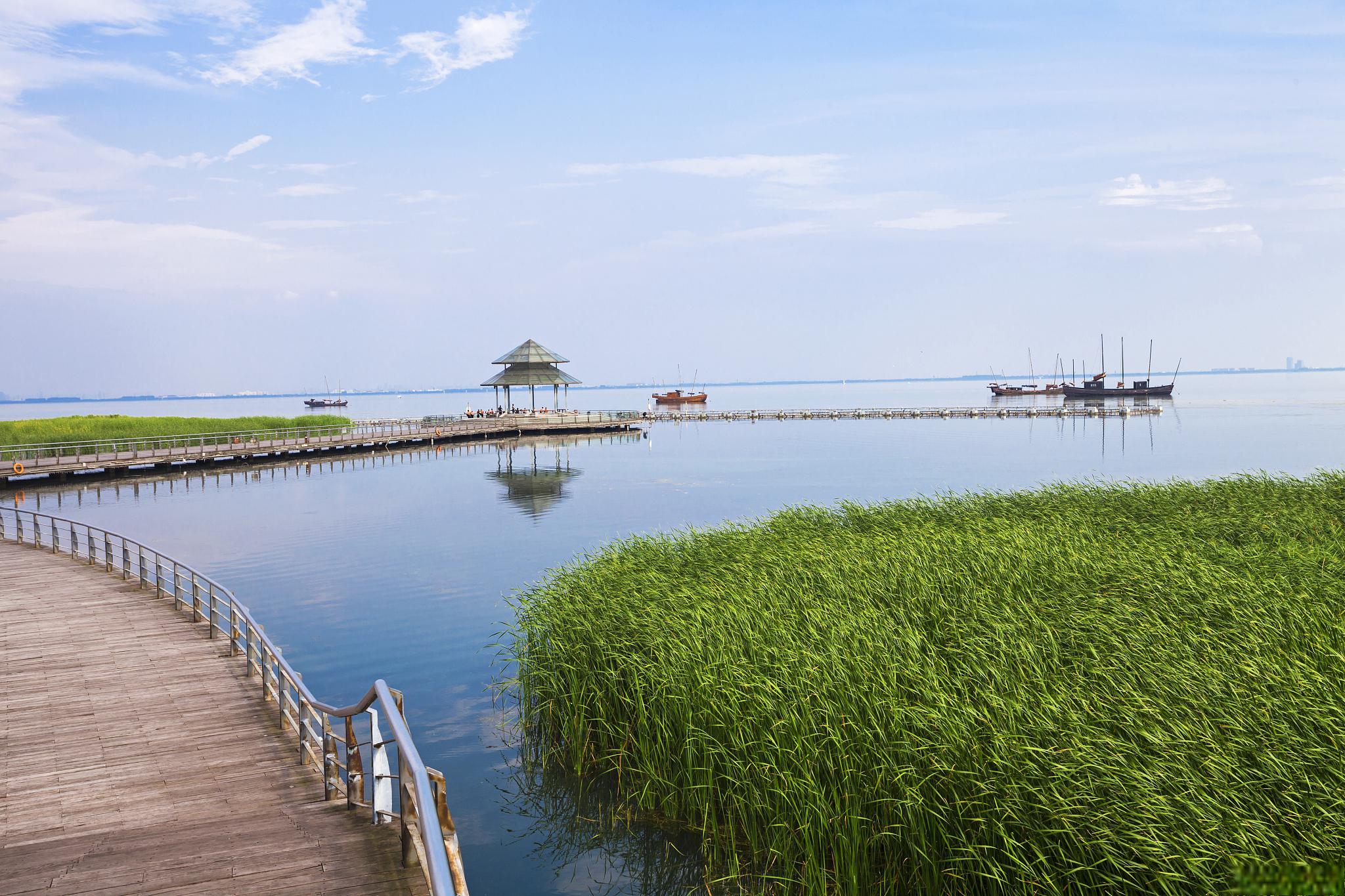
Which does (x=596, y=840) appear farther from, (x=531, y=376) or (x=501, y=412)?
(x=501, y=412)

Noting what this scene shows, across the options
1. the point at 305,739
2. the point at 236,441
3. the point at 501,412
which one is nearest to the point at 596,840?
the point at 305,739

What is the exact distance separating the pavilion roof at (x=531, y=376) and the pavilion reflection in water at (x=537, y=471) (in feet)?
16.1

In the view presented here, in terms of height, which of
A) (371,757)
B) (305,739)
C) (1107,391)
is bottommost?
(371,757)

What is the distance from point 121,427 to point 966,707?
199ft

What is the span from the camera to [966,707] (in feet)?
26.5

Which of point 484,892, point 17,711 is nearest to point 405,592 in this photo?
point 17,711

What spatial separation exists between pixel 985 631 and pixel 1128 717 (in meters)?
3.05

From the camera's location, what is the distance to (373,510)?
3875 cm

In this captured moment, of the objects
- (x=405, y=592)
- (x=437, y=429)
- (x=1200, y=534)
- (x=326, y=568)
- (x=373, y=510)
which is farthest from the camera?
(x=437, y=429)

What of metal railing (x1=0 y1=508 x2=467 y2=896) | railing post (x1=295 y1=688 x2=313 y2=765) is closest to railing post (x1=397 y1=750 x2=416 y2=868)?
metal railing (x1=0 y1=508 x2=467 y2=896)

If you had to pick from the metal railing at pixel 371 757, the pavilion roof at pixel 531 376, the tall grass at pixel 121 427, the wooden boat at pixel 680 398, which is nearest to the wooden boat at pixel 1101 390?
the wooden boat at pixel 680 398

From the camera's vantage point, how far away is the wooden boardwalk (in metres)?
6.53

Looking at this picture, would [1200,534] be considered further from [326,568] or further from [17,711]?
[326,568]

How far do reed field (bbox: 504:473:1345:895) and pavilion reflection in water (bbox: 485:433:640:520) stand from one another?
81.1 ft
